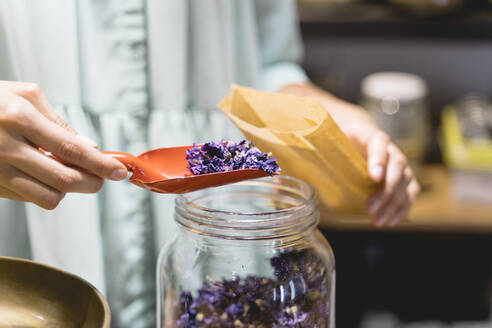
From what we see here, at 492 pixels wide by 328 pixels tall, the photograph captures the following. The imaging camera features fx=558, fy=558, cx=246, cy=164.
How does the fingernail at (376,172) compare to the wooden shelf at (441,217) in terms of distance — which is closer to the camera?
the fingernail at (376,172)

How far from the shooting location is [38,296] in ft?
1.44

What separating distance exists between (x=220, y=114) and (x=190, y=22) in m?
0.14

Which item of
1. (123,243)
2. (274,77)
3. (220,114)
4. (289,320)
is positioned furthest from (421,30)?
(289,320)

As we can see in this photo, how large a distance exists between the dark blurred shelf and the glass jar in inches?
42.8

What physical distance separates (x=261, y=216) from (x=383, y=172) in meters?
0.24

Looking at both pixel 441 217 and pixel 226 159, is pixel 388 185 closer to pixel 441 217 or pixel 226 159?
pixel 226 159

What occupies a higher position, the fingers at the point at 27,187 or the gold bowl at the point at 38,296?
the fingers at the point at 27,187

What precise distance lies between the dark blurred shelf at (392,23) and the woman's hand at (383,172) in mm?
822

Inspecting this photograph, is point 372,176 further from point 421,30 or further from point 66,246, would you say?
point 421,30

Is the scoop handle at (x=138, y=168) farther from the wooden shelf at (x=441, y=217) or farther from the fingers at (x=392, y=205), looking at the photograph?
the wooden shelf at (x=441, y=217)

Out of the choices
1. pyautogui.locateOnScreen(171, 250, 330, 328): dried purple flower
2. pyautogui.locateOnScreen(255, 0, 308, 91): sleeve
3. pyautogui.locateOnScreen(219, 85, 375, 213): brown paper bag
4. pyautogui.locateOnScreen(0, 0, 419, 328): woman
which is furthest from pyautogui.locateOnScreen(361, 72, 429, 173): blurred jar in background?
pyautogui.locateOnScreen(171, 250, 330, 328): dried purple flower

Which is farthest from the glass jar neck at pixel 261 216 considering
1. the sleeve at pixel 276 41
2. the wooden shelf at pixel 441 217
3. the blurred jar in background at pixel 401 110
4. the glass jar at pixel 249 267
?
the blurred jar in background at pixel 401 110

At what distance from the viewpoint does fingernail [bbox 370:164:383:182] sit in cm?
64

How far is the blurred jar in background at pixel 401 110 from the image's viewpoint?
1538mm
